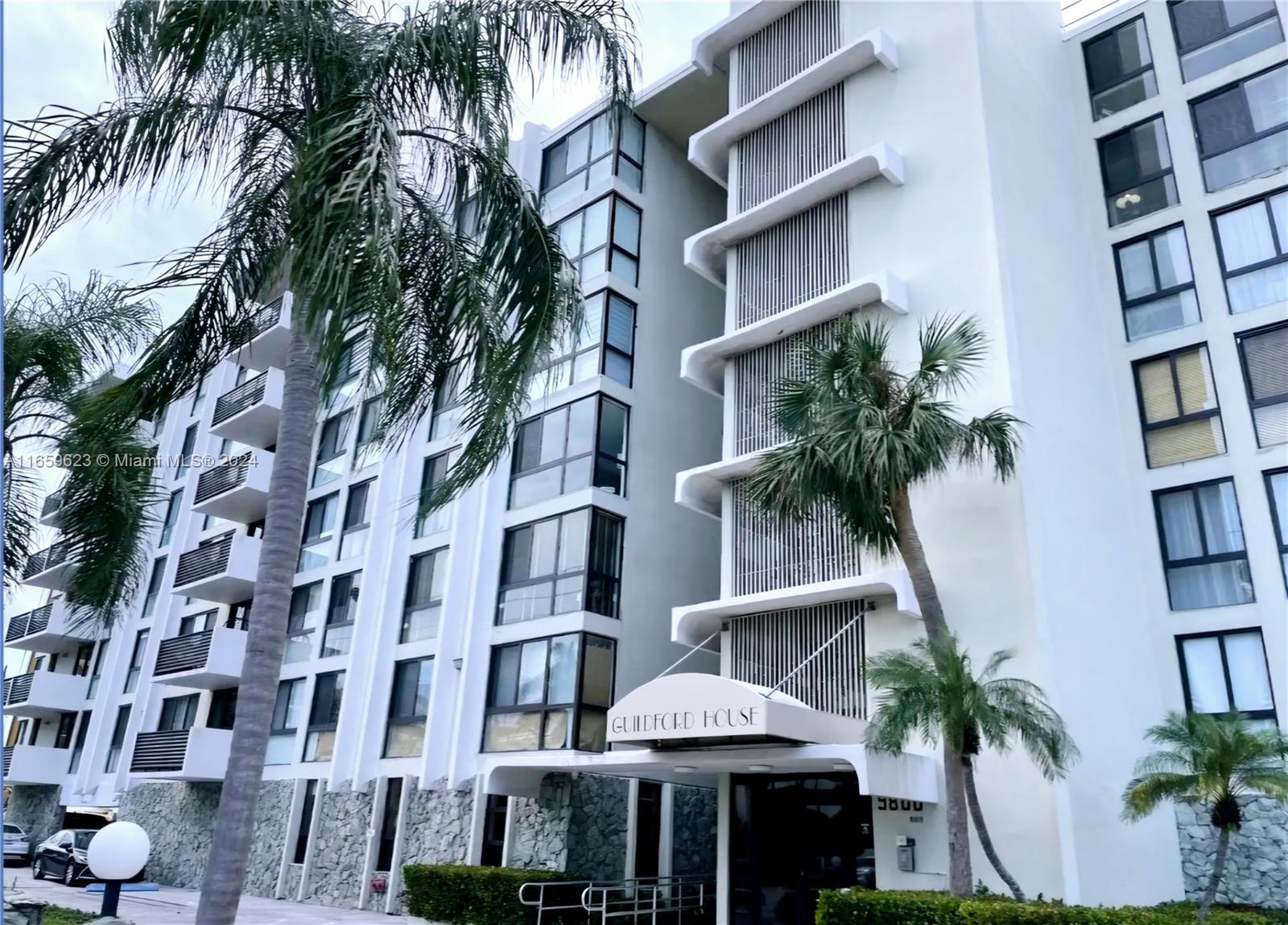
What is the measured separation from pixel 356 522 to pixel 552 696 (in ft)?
32.5

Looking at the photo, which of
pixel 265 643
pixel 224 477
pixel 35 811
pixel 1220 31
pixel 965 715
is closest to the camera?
pixel 265 643

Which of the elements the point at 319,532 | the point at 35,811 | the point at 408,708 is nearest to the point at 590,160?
the point at 319,532

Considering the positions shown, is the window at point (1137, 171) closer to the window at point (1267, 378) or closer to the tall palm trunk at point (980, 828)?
the window at point (1267, 378)

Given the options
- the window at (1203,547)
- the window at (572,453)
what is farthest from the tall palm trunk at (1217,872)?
the window at (572,453)

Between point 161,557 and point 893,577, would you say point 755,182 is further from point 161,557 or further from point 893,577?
point 161,557

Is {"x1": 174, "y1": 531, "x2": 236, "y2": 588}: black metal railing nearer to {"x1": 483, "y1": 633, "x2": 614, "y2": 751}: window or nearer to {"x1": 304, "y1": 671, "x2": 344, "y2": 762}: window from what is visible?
{"x1": 304, "y1": 671, "x2": 344, "y2": 762}: window

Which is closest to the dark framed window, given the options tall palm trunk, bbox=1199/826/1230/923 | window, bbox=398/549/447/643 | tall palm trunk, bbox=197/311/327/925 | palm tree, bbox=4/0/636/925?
tall palm trunk, bbox=1199/826/1230/923

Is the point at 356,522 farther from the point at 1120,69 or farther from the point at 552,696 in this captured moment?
the point at 1120,69

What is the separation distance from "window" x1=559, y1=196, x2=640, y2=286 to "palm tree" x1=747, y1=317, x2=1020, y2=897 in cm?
908

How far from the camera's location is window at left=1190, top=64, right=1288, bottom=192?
709 inches

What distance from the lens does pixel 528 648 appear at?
21.2m

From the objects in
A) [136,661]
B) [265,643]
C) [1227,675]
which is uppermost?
[136,661]

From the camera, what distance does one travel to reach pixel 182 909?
69.7 ft

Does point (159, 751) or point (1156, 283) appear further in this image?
point (159, 751)
